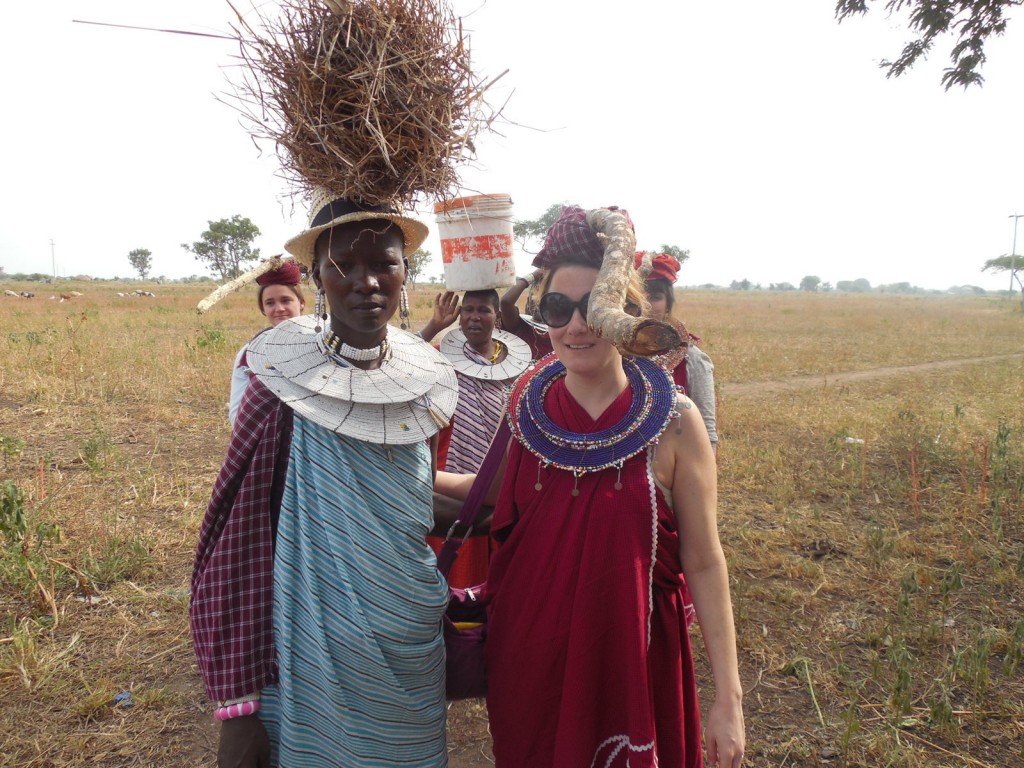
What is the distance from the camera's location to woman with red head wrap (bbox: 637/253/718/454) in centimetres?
314

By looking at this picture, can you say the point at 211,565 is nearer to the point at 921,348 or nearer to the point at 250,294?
the point at 921,348

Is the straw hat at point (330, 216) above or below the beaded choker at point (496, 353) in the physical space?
above

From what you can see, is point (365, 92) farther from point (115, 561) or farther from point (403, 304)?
point (115, 561)

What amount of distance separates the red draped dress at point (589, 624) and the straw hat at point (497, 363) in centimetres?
143

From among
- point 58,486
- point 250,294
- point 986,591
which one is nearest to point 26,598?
point 58,486

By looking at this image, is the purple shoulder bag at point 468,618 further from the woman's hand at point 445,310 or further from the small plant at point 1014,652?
the small plant at point 1014,652

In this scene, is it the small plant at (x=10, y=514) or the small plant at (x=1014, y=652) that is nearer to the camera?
the small plant at (x=1014, y=652)

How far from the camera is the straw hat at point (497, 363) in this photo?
296 cm

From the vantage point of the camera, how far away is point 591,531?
1.38m

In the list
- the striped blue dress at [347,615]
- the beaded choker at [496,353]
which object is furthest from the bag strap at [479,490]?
the beaded choker at [496,353]

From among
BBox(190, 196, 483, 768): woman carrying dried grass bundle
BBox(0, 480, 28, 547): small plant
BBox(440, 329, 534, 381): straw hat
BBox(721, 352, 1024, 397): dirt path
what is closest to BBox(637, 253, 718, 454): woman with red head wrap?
BBox(440, 329, 534, 381): straw hat

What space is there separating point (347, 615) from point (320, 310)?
760 millimetres

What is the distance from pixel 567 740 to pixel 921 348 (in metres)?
17.2

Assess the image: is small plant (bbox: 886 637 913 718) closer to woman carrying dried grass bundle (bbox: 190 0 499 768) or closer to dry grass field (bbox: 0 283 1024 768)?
dry grass field (bbox: 0 283 1024 768)
